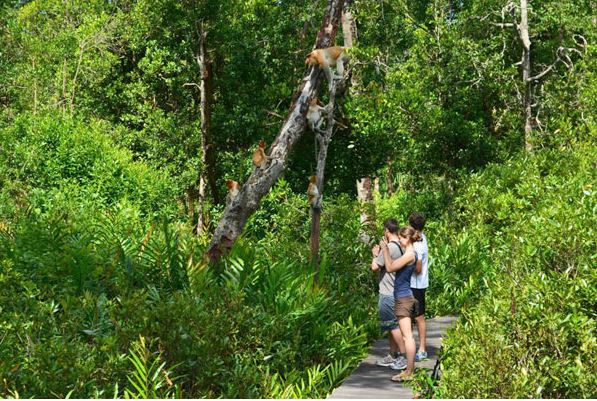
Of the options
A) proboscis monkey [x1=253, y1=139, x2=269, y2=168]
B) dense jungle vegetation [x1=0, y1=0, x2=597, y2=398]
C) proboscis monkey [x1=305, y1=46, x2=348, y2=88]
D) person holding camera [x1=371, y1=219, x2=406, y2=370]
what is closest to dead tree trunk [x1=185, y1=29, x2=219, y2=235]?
dense jungle vegetation [x1=0, y1=0, x2=597, y2=398]

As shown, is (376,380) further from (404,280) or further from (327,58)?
(327,58)

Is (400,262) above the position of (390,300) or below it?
above

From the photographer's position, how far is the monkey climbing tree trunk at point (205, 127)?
2020 centimetres

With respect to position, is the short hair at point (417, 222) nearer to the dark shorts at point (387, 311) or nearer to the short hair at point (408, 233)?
the short hair at point (408, 233)

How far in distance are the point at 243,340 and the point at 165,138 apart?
1605 cm

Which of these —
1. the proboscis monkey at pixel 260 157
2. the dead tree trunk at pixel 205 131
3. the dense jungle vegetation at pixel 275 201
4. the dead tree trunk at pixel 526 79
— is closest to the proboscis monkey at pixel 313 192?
the proboscis monkey at pixel 260 157

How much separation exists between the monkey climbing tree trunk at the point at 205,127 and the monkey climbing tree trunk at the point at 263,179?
8.78m

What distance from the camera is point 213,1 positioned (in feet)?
66.7

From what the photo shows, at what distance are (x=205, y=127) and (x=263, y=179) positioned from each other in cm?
963

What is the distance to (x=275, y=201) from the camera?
768 inches

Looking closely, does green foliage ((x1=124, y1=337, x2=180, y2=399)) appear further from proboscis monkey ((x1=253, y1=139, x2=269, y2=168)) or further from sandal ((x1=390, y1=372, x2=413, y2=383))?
proboscis monkey ((x1=253, y1=139, x2=269, y2=168))

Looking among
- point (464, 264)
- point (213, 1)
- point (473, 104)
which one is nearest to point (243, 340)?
point (464, 264)

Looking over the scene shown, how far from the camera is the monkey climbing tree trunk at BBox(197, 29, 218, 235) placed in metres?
20.2

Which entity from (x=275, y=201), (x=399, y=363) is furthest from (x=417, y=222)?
(x=275, y=201)
